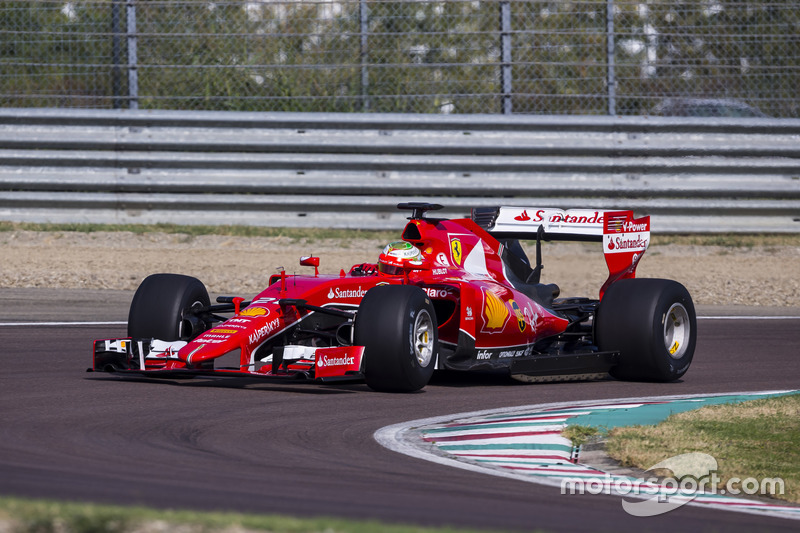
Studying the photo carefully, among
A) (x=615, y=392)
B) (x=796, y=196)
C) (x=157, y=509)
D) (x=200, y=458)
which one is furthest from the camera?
(x=796, y=196)

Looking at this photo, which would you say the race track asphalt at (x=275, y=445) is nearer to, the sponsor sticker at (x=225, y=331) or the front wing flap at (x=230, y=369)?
the front wing flap at (x=230, y=369)

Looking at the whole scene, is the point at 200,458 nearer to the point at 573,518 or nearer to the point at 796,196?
the point at 573,518

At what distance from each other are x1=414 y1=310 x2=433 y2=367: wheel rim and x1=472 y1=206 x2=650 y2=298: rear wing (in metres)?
2.10

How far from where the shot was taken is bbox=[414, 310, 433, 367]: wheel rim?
818 cm

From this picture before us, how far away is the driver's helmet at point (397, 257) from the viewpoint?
8.84 meters

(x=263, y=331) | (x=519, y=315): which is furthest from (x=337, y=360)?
(x=519, y=315)

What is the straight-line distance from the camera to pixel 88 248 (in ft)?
49.4

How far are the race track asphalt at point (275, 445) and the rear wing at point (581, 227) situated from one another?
1.10m

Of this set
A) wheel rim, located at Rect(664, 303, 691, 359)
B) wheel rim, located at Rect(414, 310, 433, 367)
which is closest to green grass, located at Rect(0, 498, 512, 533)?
wheel rim, located at Rect(414, 310, 433, 367)

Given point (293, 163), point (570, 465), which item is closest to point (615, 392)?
point (570, 465)

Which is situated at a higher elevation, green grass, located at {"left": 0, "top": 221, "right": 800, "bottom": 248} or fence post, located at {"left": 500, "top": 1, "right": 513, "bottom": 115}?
fence post, located at {"left": 500, "top": 1, "right": 513, "bottom": 115}

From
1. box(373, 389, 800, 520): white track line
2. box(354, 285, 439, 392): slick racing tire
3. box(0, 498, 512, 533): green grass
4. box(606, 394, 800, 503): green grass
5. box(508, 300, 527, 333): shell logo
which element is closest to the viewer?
Answer: box(0, 498, 512, 533): green grass

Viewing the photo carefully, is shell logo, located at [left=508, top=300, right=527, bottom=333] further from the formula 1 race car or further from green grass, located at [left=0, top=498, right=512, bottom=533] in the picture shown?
green grass, located at [left=0, top=498, right=512, bottom=533]

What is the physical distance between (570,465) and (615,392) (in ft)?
9.21
